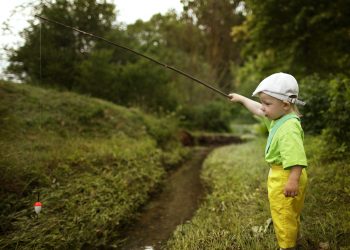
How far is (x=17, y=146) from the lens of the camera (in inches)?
235

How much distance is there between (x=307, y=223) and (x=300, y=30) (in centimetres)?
635

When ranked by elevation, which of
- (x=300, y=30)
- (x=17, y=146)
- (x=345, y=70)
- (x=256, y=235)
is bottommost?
(x=256, y=235)

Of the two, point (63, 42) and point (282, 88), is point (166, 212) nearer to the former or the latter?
point (282, 88)

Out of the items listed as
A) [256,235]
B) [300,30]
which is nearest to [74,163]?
[256,235]

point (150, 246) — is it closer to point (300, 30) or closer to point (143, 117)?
point (300, 30)

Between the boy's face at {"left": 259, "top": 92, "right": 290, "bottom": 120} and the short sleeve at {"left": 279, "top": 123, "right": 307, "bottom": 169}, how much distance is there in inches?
7.8

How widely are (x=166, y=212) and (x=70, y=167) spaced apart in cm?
201

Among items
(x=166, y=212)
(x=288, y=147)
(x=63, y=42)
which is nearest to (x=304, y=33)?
(x=166, y=212)

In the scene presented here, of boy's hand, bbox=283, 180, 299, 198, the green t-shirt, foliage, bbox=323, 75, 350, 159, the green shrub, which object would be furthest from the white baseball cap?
the green shrub

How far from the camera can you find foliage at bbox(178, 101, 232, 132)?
1798 centimetres

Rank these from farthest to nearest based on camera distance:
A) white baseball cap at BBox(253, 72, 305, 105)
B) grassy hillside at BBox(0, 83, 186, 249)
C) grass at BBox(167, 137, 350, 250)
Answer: grassy hillside at BBox(0, 83, 186, 249)
grass at BBox(167, 137, 350, 250)
white baseball cap at BBox(253, 72, 305, 105)

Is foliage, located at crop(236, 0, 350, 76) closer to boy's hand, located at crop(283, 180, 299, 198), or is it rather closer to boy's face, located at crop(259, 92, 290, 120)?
boy's face, located at crop(259, 92, 290, 120)

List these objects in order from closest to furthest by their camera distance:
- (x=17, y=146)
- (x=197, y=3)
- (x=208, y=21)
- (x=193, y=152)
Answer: (x=17, y=146) → (x=193, y=152) → (x=197, y=3) → (x=208, y=21)

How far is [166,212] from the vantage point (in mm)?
6215
